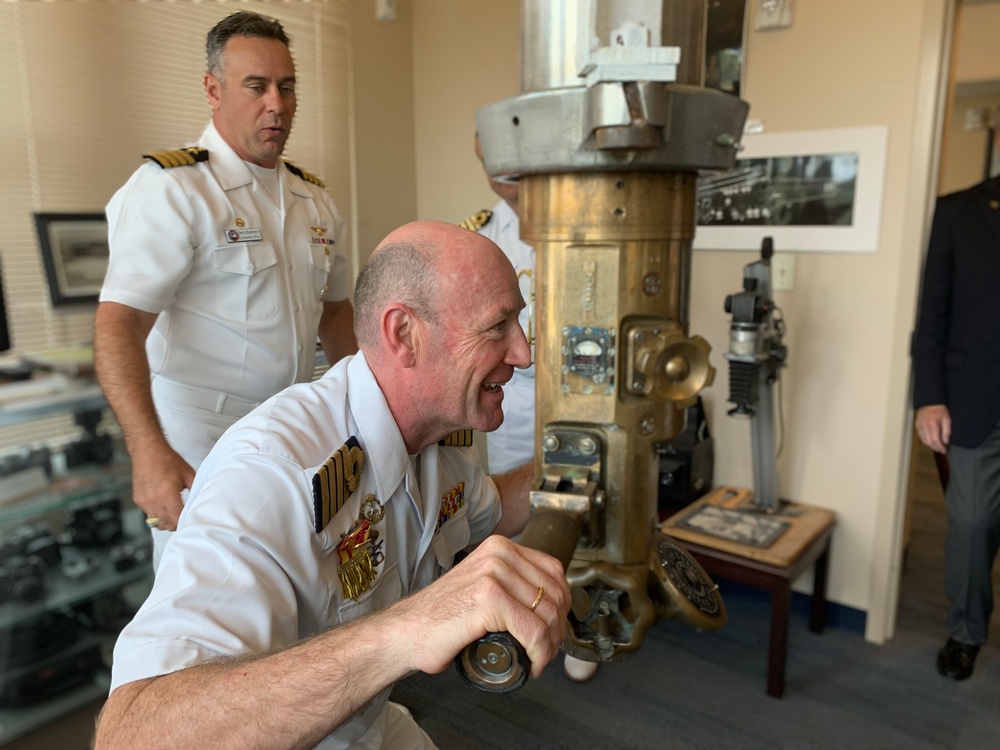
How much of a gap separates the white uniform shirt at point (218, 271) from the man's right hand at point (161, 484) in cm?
21

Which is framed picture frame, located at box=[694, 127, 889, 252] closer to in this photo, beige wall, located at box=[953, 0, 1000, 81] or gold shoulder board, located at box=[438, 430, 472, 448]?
gold shoulder board, located at box=[438, 430, 472, 448]

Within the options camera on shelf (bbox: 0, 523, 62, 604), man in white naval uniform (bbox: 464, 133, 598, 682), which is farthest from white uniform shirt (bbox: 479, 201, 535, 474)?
camera on shelf (bbox: 0, 523, 62, 604)

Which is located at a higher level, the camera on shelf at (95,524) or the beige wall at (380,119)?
the beige wall at (380,119)

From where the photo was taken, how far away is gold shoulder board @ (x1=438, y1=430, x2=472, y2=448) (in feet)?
3.18

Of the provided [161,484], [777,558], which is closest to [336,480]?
[161,484]

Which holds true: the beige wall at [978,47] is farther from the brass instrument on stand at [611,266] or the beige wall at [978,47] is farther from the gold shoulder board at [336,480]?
the gold shoulder board at [336,480]

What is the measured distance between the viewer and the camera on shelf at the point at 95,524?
191 centimetres

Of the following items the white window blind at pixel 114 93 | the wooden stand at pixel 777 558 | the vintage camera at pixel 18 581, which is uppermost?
the white window blind at pixel 114 93

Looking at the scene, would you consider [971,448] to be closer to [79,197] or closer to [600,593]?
[600,593]

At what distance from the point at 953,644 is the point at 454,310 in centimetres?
225

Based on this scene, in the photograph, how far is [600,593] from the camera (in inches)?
26.6

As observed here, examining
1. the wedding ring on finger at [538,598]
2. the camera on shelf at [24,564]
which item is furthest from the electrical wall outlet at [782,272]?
the camera on shelf at [24,564]

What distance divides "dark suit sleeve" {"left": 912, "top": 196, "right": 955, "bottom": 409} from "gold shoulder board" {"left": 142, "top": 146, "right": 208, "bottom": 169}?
1.92 metres

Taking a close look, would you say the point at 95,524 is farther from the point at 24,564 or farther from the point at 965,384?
the point at 965,384
